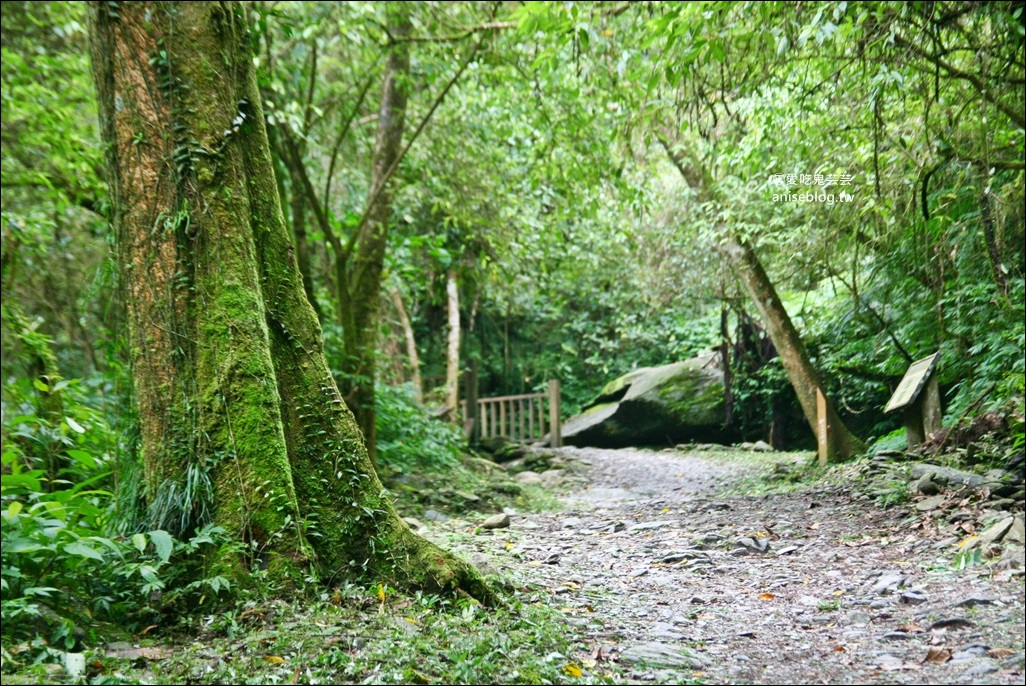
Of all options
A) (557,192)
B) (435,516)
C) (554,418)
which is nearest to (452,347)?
(554,418)

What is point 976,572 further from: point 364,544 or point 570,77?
point 570,77

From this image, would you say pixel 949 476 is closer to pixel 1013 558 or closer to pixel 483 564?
pixel 1013 558

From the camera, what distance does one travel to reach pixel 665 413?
1369 centimetres

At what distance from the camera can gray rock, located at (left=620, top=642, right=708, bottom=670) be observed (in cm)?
289

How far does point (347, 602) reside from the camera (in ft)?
9.99

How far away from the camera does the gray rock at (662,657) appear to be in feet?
9.48

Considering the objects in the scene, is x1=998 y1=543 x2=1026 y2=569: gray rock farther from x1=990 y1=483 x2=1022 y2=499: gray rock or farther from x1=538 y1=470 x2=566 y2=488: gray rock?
x1=538 y1=470 x2=566 y2=488: gray rock

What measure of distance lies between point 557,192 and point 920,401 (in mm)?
5141

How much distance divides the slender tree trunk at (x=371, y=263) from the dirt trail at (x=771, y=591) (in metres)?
2.03

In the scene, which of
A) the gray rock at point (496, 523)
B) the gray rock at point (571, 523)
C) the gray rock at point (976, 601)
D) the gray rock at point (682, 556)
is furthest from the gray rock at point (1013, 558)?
the gray rock at point (496, 523)

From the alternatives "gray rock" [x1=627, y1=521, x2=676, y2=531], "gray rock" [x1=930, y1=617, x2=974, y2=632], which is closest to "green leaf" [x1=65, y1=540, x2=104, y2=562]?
"gray rock" [x1=930, y1=617, x2=974, y2=632]

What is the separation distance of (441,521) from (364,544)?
3.03 meters

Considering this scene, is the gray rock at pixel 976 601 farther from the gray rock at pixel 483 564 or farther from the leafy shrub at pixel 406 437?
the leafy shrub at pixel 406 437

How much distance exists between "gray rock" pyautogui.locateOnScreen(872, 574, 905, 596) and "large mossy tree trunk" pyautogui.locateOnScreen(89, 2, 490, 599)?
6.58 ft
